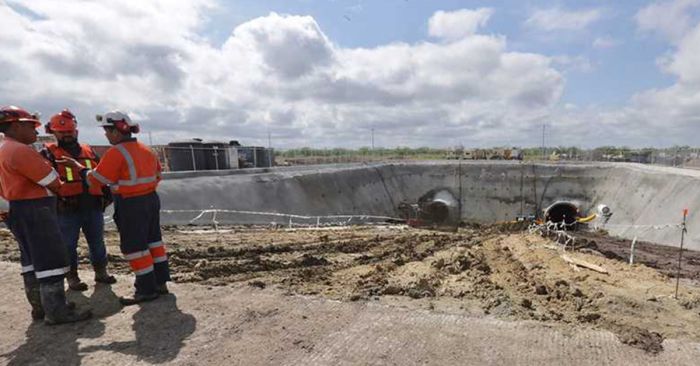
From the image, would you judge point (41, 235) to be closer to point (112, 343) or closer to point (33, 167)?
point (33, 167)

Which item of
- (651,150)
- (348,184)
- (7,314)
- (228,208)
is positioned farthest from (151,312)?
(651,150)

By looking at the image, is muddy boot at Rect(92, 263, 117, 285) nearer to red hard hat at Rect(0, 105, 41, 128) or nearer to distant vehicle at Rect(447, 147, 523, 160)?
red hard hat at Rect(0, 105, 41, 128)

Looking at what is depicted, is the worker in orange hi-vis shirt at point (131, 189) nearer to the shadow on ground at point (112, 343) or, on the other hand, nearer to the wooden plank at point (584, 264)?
the shadow on ground at point (112, 343)

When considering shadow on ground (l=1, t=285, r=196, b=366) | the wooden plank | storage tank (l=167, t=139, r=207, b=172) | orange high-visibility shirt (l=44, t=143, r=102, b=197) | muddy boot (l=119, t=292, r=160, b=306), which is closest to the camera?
shadow on ground (l=1, t=285, r=196, b=366)

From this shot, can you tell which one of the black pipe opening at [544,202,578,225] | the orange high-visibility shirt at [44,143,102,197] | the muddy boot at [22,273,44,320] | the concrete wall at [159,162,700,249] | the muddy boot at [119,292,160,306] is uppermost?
the orange high-visibility shirt at [44,143,102,197]

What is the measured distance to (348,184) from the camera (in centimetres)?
2914

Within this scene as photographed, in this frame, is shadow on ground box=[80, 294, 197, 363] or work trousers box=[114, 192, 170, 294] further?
work trousers box=[114, 192, 170, 294]

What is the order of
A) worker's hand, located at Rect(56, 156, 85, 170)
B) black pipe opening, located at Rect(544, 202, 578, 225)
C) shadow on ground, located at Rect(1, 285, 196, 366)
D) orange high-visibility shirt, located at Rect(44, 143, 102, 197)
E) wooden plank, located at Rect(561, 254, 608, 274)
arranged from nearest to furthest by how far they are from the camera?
shadow on ground, located at Rect(1, 285, 196, 366), worker's hand, located at Rect(56, 156, 85, 170), orange high-visibility shirt, located at Rect(44, 143, 102, 197), wooden plank, located at Rect(561, 254, 608, 274), black pipe opening, located at Rect(544, 202, 578, 225)

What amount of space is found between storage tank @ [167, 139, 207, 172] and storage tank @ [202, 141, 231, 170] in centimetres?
26

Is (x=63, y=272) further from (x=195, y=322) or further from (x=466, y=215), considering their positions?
(x=466, y=215)

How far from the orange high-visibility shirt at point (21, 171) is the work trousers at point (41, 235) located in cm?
9

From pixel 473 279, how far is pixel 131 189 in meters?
4.35

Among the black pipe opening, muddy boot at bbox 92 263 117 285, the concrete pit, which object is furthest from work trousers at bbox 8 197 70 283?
the black pipe opening

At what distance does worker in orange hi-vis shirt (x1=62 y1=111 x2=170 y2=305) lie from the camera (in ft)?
12.9
